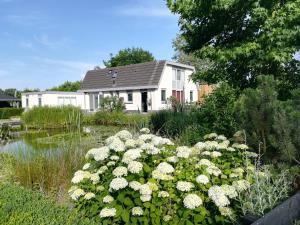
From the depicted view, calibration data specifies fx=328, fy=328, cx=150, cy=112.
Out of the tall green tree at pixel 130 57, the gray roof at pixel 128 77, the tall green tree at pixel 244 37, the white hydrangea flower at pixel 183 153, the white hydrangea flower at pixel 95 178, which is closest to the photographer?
the white hydrangea flower at pixel 95 178

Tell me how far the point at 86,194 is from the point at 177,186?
94 centimetres

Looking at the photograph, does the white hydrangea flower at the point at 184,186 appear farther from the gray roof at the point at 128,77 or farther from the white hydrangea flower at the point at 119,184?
the gray roof at the point at 128,77

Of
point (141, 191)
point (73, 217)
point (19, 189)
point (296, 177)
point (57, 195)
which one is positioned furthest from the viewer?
point (57, 195)

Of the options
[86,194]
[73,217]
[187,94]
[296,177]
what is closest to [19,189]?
[86,194]

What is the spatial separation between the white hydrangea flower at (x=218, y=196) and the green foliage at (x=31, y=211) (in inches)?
43.7

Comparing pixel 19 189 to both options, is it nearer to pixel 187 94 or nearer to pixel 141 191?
pixel 141 191

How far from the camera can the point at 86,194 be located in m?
3.33

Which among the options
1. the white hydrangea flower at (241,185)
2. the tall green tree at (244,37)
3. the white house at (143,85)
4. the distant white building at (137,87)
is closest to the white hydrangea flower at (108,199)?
the white hydrangea flower at (241,185)

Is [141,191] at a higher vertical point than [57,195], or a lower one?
higher

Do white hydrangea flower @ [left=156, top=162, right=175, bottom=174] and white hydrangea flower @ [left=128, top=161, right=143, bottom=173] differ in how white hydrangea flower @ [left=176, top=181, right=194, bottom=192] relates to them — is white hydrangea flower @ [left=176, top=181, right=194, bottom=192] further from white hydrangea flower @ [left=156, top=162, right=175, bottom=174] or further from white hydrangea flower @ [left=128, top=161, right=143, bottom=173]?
white hydrangea flower @ [left=128, top=161, right=143, bottom=173]

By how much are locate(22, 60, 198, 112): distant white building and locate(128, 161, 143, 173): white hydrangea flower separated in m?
24.8

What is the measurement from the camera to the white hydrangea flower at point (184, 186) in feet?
10.1

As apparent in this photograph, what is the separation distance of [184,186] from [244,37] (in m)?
6.56

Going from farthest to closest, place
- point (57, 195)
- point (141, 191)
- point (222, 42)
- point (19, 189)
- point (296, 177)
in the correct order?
point (222, 42)
point (57, 195)
point (296, 177)
point (19, 189)
point (141, 191)
